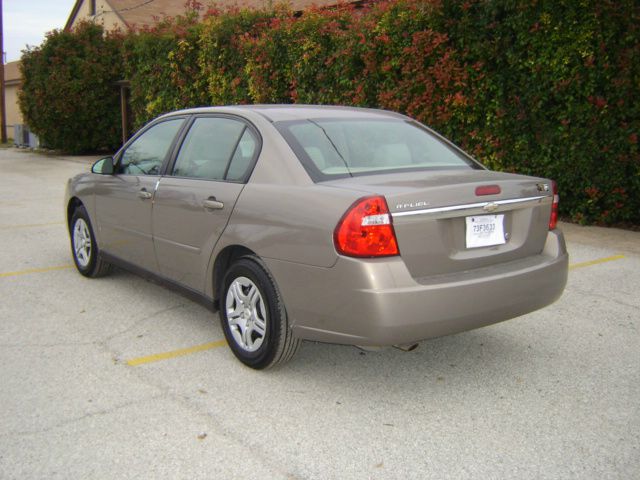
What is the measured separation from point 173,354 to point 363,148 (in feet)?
6.03

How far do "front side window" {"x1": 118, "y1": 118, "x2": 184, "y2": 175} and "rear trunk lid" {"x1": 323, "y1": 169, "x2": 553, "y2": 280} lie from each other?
194 cm

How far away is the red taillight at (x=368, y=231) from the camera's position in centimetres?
346

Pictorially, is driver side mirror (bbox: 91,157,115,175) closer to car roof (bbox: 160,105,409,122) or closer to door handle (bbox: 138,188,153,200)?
door handle (bbox: 138,188,153,200)

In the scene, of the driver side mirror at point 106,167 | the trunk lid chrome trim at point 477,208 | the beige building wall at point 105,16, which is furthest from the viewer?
the beige building wall at point 105,16

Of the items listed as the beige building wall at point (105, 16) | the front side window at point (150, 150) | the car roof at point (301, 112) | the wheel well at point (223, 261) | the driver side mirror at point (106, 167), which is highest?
the beige building wall at point (105, 16)

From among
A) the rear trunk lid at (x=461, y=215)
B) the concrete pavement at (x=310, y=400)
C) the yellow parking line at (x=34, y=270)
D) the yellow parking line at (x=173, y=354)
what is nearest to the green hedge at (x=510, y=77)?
the concrete pavement at (x=310, y=400)

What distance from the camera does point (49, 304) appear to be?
18.5 ft

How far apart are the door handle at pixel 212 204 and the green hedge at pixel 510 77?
5966mm

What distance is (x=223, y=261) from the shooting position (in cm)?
438

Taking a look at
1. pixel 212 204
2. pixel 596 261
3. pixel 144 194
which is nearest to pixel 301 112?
pixel 212 204

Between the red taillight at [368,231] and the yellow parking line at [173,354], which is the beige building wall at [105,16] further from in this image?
the red taillight at [368,231]

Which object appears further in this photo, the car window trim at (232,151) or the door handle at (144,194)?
the door handle at (144,194)

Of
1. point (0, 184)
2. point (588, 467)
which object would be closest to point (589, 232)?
point (588, 467)

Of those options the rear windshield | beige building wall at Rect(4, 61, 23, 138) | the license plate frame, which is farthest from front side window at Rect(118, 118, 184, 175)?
beige building wall at Rect(4, 61, 23, 138)
